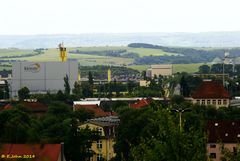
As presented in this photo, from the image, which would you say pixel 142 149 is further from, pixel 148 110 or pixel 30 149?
pixel 148 110

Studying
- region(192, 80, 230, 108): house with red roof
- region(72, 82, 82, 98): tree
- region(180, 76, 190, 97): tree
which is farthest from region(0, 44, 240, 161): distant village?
region(72, 82, 82, 98): tree

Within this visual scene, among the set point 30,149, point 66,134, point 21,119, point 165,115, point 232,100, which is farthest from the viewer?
point 232,100

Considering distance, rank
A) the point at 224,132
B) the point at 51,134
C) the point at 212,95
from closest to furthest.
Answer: the point at 51,134 < the point at 224,132 < the point at 212,95

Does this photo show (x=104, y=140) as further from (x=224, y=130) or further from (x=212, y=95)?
(x=212, y=95)

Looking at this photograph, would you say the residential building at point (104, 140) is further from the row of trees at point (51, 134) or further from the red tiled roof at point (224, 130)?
the red tiled roof at point (224, 130)

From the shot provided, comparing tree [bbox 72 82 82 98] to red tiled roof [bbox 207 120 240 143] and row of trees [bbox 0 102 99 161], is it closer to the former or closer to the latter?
row of trees [bbox 0 102 99 161]

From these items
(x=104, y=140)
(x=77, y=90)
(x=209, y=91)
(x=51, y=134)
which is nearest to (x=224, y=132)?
(x=104, y=140)

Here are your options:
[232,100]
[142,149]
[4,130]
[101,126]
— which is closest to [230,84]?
[232,100]
